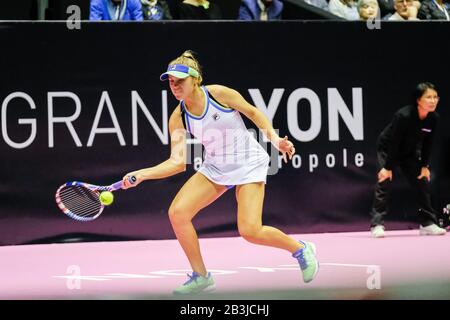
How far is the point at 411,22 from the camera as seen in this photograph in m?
9.56

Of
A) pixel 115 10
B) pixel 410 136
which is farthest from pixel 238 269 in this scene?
pixel 115 10

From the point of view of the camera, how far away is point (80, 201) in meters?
6.39

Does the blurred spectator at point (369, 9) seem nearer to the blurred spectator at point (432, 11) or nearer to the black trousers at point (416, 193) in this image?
the blurred spectator at point (432, 11)

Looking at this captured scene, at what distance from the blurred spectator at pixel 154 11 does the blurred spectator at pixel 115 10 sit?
27 centimetres

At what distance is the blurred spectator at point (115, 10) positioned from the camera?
9328 millimetres

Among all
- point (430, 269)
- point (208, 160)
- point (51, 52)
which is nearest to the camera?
point (208, 160)

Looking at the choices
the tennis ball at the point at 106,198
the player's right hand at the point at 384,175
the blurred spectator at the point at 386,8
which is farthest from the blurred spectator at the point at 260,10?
the tennis ball at the point at 106,198

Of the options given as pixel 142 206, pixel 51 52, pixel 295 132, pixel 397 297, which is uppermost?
pixel 51 52

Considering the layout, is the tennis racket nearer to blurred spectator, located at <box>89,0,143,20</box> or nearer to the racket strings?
the racket strings

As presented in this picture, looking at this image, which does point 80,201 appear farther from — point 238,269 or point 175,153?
point 238,269

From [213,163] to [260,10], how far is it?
399cm

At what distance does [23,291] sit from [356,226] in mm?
4008
